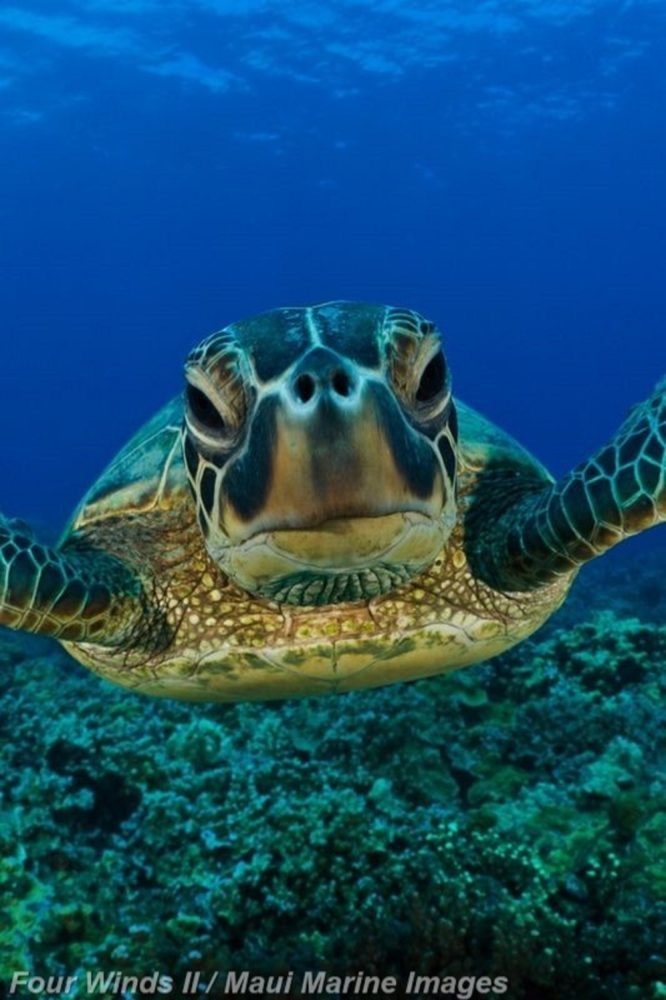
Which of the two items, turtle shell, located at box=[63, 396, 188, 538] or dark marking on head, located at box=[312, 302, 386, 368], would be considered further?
turtle shell, located at box=[63, 396, 188, 538]

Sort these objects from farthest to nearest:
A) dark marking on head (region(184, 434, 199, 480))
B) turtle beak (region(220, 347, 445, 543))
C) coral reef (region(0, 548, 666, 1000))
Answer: coral reef (region(0, 548, 666, 1000))
dark marking on head (region(184, 434, 199, 480))
turtle beak (region(220, 347, 445, 543))

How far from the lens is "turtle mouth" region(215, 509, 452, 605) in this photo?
2.01 m

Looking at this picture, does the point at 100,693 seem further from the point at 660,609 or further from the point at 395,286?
the point at 395,286

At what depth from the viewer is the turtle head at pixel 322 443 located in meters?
1.88

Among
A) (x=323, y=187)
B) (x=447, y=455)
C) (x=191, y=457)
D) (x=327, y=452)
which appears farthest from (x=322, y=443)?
(x=323, y=187)

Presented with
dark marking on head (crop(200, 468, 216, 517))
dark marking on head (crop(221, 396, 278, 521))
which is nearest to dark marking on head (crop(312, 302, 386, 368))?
dark marking on head (crop(221, 396, 278, 521))

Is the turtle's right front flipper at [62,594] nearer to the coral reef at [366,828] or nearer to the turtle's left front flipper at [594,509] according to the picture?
the coral reef at [366,828]

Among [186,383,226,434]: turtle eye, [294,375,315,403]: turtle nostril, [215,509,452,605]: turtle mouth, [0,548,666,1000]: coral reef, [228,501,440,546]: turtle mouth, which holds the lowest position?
[0,548,666,1000]: coral reef

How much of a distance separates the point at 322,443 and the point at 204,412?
62cm

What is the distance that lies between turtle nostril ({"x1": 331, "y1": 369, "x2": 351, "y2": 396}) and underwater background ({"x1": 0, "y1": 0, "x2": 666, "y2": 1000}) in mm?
2406

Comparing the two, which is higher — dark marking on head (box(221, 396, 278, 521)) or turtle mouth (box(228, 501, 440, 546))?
dark marking on head (box(221, 396, 278, 521))

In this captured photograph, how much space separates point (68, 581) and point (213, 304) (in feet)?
316

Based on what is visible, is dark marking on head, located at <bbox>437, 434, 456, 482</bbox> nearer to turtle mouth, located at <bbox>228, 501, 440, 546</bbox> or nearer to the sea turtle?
the sea turtle

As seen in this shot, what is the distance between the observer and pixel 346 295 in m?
81.4
